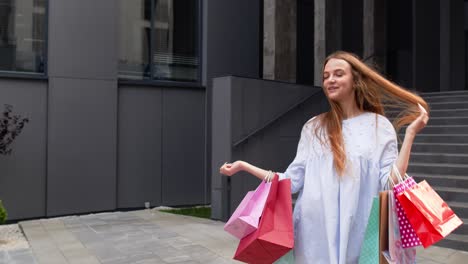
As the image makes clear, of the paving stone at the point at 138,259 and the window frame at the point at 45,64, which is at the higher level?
the window frame at the point at 45,64

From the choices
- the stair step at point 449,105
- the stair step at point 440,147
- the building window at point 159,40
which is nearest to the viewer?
the stair step at point 440,147

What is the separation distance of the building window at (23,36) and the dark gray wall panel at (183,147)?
111 inches

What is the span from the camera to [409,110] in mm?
2348

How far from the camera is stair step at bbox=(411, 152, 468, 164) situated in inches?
308

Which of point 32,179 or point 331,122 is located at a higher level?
point 331,122

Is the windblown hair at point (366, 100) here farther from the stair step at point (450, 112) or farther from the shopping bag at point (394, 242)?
the stair step at point (450, 112)

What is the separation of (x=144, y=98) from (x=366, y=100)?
8887 millimetres

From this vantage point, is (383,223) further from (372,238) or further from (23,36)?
(23,36)

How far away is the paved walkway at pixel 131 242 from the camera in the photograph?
19.9 ft

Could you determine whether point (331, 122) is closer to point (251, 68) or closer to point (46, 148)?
point (46, 148)

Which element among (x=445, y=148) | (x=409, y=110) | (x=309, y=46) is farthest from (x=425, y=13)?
(x=409, y=110)

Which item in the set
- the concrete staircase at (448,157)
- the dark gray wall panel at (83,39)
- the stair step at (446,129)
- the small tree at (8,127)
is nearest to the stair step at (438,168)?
the concrete staircase at (448,157)

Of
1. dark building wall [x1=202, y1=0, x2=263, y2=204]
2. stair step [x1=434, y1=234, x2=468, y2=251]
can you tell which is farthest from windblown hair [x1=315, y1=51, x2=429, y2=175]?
dark building wall [x1=202, y1=0, x2=263, y2=204]

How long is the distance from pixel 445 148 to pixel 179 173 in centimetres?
568
